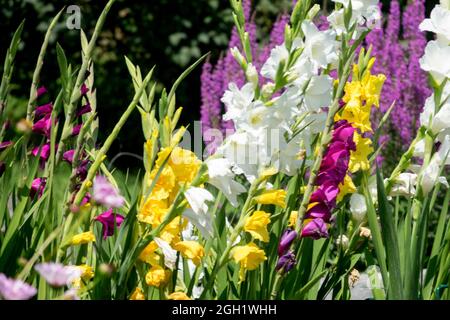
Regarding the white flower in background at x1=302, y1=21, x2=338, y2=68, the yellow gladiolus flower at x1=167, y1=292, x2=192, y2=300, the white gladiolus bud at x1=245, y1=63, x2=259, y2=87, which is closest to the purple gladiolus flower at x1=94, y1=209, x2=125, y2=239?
the yellow gladiolus flower at x1=167, y1=292, x2=192, y2=300

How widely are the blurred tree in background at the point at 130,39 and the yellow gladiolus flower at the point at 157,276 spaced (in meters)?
5.60

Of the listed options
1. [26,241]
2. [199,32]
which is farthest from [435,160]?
[199,32]

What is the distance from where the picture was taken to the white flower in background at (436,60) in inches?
70.5

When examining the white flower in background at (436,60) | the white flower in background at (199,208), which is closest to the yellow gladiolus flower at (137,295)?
the white flower in background at (199,208)

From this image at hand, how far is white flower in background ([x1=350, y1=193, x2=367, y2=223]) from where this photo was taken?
5.93ft

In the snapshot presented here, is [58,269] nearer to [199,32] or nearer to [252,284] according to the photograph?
[252,284]

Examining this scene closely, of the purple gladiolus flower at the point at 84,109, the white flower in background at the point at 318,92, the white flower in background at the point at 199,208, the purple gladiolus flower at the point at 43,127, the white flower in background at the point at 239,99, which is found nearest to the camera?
the white flower in background at the point at 199,208

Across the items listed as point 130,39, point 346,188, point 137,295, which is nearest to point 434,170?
point 346,188

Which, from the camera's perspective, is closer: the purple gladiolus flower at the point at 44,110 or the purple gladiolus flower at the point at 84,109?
the purple gladiolus flower at the point at 84,109

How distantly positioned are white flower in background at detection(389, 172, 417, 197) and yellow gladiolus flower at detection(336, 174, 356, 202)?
9 cm

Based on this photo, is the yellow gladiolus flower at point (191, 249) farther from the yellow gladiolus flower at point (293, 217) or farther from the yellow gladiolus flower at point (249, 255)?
the yellow gladiolus flower at point (293, 217)

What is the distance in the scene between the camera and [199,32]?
7.30m

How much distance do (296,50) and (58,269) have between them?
0.68 m
